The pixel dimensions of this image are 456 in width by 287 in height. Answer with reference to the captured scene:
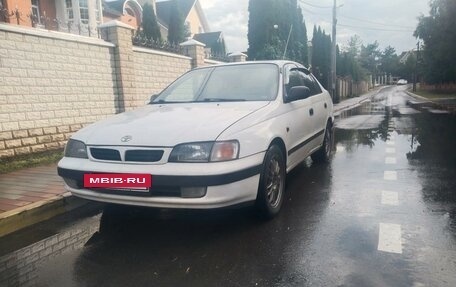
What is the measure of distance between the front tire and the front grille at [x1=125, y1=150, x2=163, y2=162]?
101 cm

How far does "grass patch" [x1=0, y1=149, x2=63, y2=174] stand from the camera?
611 centimetres

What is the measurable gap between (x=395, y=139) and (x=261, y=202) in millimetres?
6829

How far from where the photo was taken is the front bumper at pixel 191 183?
10.1ft

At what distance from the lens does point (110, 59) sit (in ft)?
28.1

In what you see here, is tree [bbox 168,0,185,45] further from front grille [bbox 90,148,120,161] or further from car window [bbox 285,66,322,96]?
front grille [bbox 90,148,120,161]

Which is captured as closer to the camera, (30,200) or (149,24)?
(30,200)

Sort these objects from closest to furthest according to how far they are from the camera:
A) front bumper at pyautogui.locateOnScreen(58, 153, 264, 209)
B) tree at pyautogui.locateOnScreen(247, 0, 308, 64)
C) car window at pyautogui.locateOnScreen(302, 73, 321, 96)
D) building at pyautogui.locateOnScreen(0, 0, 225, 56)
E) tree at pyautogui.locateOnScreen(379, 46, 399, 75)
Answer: front bumper at pyautogui.locateOnScreen(58, 153, 264, 209), car window at pyautogui.locateOnScreen(302, 73, 321, 96), building at pyautogui.locateOnScreen(0, 0, 225, 56), tree at pyautogui.locateOnScreen(247, 0, 308, 64), tree at pyautogui.locateOnScreen(379, 46, 399, 75)

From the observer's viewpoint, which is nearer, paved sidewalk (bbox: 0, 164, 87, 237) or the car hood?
the car hood

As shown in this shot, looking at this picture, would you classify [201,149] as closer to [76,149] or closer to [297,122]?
[76,149]

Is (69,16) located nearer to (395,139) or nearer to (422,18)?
(395,139)

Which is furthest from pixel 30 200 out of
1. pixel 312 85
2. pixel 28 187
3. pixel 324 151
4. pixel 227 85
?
pixel 324 151

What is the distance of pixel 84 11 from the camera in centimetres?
2256

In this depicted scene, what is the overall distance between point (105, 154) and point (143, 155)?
425mm

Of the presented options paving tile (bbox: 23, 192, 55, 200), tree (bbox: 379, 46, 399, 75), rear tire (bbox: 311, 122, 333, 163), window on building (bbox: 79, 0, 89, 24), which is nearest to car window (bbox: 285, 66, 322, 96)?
rear tire (bbox: 311, 122, 333, 163)
